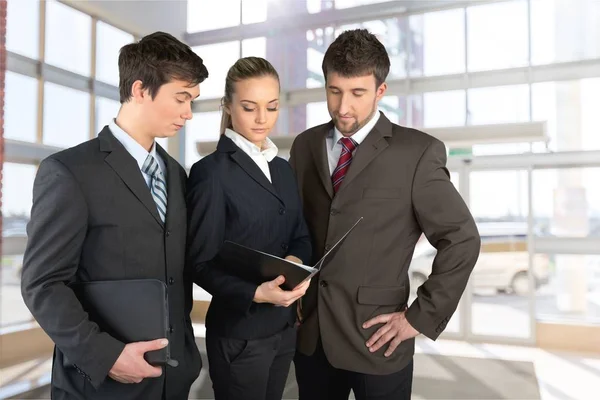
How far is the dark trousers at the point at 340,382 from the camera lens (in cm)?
168

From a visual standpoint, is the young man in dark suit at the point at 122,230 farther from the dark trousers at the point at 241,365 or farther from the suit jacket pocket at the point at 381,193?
the suit jacket pocket at the point at 381,193

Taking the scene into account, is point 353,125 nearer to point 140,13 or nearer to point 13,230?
point 13,230

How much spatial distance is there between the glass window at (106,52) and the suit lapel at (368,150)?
8.42 meters

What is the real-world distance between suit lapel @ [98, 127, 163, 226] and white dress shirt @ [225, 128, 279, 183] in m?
0.37

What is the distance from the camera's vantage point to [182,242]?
146 cm

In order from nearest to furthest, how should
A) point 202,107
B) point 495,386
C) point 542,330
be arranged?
point 495,386 → point 542,330 → point 202,107

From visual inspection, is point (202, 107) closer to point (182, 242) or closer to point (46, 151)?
point (46, 151)

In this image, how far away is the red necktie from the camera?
1.76 meters

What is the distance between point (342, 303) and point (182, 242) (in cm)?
55

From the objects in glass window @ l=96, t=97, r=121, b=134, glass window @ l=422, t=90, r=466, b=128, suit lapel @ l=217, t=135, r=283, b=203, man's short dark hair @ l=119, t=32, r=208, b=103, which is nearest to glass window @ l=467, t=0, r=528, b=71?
glass window @ l=422, t=90, r=466, b=128

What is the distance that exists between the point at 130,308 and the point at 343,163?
85cm

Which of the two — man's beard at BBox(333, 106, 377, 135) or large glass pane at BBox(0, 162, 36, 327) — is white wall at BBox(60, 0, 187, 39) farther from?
man's beard at BBox(333, 106, 377, 135)

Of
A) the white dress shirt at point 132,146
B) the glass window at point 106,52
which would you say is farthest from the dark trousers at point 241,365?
the glass window at point 106,52

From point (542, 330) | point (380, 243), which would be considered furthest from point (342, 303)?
point (542, 330)
